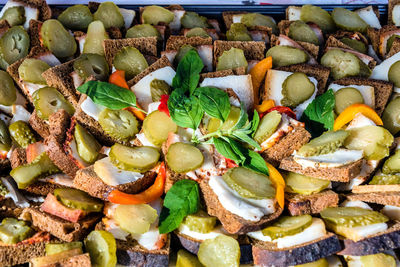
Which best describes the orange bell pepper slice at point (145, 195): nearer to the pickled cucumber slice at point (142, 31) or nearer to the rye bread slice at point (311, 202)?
the rye bread slice at point (311, 202)

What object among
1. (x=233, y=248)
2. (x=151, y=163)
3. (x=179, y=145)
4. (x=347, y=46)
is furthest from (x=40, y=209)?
(x=347, y=46)

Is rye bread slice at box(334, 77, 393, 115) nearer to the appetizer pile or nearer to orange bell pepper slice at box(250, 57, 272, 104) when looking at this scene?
the appetizer pile

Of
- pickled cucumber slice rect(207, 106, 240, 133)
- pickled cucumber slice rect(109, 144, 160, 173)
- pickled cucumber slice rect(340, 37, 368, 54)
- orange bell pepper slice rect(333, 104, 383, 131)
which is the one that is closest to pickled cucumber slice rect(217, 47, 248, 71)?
pickled cucumber slice rect(207, 106, 240, 133)

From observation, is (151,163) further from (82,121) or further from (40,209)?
(40,209)

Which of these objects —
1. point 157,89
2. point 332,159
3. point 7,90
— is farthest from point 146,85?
point 332,159

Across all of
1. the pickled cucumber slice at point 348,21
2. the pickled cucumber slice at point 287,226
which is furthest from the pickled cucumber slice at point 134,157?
the pickled cucumber slice at point 348,21

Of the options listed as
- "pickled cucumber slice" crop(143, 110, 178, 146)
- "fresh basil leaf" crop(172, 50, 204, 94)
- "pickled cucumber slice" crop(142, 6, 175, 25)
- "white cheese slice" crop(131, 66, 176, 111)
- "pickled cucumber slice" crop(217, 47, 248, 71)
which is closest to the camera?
"pickled cucumber slice" crop(143, 110, 178, 146)
